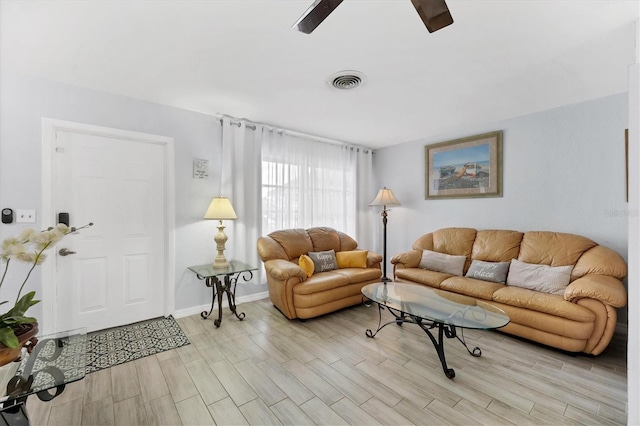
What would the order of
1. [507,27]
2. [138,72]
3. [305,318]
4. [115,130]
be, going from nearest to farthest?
1. [507,27]
2. [138,72]
3. [115,130]
4. [305,318]

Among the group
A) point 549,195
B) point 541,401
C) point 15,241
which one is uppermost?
point 549,195

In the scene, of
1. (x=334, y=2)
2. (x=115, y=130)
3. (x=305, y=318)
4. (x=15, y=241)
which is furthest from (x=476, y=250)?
(x=115, y=130)

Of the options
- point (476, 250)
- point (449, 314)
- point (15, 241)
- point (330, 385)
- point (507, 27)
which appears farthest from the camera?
point (476, 250)

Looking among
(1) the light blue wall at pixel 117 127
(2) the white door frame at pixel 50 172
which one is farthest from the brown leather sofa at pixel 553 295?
(2) the white door frame at pixel 50 172

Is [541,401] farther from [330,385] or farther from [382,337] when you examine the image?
[330,385]

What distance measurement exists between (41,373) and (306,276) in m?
2.12

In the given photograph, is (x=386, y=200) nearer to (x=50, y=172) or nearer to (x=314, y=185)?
(x=314, y=185)

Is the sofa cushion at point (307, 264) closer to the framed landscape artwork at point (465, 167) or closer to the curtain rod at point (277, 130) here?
→ the curtain rod at point (277, 130)

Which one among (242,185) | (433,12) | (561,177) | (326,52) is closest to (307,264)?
(242,185)

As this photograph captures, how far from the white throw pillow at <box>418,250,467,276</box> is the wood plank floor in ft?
2.96

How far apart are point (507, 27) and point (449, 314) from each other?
2058 millimetres

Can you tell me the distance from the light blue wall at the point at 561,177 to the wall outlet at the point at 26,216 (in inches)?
183

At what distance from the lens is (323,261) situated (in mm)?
3543

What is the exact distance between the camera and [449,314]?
2.20 m
